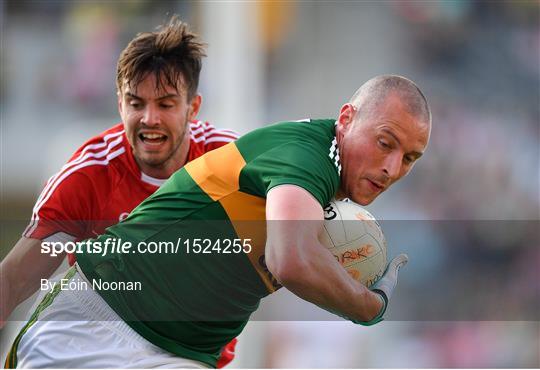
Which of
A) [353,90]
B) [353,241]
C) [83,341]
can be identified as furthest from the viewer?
[353,90]

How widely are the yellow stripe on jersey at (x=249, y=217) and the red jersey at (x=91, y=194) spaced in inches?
46.5

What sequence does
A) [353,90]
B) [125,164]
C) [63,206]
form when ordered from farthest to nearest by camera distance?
[353,90] < [125,164] < [63,206]

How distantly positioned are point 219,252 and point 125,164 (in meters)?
1.25

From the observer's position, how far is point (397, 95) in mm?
3393

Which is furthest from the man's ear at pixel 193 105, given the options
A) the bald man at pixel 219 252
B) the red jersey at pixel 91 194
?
the bald man at pixel 219 252

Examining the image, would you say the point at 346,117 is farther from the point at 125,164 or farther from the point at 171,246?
the point at 125,164

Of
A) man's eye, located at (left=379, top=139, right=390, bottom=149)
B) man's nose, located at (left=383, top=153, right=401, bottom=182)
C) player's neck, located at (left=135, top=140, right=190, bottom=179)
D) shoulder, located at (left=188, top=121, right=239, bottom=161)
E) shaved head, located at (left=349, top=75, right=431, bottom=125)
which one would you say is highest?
shaved head, located at (left=349, top=75, right=431, bottom=125)

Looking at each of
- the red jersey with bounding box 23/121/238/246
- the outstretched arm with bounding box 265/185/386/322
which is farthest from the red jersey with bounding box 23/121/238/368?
the outstretched arm with bounding box 265/185/386/322

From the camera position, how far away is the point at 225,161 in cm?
337

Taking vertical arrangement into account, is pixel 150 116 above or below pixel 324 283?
above

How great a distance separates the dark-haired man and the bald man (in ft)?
2.20

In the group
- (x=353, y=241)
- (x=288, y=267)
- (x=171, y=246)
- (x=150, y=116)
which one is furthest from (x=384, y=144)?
(x=150, y=116)

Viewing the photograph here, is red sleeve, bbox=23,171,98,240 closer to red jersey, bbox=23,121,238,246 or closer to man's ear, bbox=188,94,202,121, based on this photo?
red jersey, bbox=23,121,238,246

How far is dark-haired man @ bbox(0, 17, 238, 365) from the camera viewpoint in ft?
14.3
